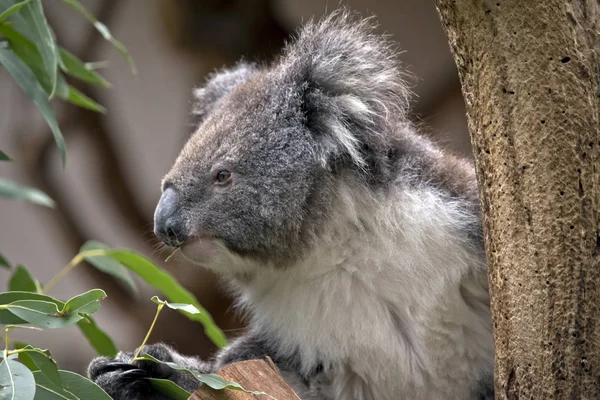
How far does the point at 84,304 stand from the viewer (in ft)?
4.80

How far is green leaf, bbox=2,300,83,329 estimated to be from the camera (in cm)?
146

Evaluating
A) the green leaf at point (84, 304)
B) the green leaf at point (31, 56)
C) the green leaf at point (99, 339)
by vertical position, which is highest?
the green leaf at point (31, 56)

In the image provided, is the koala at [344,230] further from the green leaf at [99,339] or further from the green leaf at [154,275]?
the green leaf at [154,275]

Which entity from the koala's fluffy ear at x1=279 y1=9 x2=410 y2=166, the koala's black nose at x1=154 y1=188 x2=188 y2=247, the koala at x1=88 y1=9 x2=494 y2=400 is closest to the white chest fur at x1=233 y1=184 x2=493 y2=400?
the koala at x1=88 y1=9 x2=494 y2=400

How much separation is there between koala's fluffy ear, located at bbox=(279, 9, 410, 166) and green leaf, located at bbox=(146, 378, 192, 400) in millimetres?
706

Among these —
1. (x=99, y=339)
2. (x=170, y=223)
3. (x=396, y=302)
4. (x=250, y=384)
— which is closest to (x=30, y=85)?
(x=170, y=223)

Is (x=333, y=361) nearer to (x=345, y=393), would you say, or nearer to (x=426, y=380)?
(x=345, y=393)

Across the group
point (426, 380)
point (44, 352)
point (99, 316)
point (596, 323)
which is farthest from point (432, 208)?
point (99, 316)

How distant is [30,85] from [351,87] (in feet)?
2.65

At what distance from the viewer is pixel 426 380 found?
6.59ft

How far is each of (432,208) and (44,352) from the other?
3.24ft

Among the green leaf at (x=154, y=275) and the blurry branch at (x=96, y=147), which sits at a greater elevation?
the blurry branch at (x=96, y=147)

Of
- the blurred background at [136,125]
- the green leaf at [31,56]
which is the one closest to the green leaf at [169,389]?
the green leaf at [31,56]

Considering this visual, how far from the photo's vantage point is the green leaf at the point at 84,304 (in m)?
1.46
